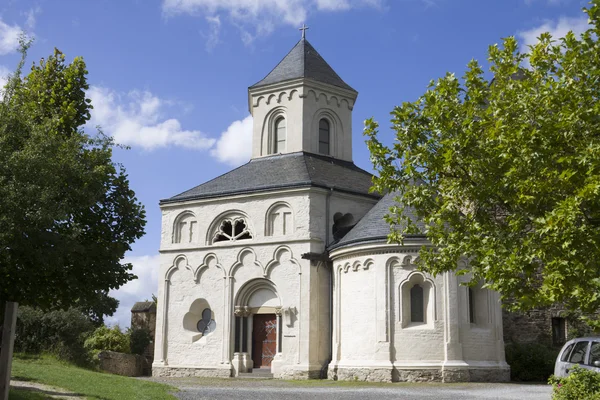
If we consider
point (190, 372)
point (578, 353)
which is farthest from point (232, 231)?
point (578, 353)

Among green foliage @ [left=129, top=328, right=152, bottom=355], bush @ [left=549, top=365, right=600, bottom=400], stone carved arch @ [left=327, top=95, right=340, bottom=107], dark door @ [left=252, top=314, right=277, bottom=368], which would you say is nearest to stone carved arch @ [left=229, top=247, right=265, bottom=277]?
dark door @ [left=252, top=314, right=277, bottom=368]

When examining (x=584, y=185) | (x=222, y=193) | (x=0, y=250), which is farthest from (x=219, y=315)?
(x=584, y=185)

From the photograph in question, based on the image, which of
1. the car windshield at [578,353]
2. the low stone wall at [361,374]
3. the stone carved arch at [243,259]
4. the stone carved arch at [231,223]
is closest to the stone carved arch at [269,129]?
the stone carved arch at [231,223]

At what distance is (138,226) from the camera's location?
16891 millimetres

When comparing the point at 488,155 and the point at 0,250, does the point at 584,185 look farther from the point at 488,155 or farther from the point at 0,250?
the point at 0,250

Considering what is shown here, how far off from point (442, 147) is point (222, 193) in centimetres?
1796

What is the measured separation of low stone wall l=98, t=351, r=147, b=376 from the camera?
32656 millimetres

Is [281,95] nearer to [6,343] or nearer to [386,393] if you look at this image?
[386,393]

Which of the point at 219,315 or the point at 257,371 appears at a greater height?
the point at 219,315

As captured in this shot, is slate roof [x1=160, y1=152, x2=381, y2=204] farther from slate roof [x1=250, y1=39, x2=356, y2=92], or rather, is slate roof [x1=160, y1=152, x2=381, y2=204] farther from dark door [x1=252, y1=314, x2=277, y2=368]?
dark door [x1=252, y1=314, x2=277, y2=368]

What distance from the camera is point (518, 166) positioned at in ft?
43.3

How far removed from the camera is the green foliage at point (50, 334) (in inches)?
1101

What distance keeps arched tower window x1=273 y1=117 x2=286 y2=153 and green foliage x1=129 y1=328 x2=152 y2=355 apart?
1234 cm

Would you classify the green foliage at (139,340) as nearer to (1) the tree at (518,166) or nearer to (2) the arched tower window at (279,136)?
(2) the arched tower window at (279,136)
